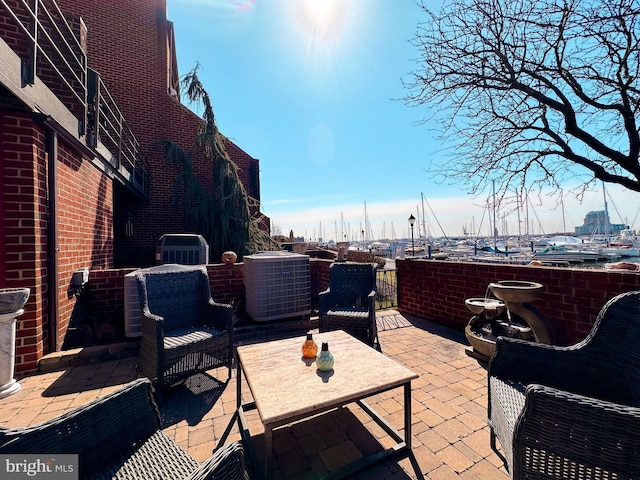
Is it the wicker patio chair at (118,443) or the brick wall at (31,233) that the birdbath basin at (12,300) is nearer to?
the brick wall at (31,233)

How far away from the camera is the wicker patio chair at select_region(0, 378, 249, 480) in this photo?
91cm

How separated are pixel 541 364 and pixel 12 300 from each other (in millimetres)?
4127

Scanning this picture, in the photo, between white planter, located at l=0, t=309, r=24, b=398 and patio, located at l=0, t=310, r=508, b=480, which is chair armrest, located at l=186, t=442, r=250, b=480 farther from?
white planter, located at l=0, t=309, r=24, b=398

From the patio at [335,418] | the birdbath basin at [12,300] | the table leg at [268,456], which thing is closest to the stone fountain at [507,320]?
the patio at [335,418]

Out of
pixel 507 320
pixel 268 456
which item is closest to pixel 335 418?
pixel 268 456

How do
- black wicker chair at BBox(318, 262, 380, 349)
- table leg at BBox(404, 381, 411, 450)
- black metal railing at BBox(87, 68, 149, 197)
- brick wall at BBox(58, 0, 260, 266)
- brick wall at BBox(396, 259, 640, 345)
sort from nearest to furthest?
table leg at BBox(404, 381, 411, 450)
brick wall at BBox(396, 259, 640, 345)
black wicker chair at BBox(318, 262, 380, 349)
black metal railing at BBox(87, 68, 149, 197)
brick wall at BBox(58, 0, 260, 266)

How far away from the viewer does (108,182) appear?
5.29 metres

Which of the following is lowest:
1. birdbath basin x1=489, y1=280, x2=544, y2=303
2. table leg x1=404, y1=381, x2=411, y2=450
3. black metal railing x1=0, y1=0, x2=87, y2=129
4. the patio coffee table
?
table leg x1=404, y1=381, x2=411, y2=450

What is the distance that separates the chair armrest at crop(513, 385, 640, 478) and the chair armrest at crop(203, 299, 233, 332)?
241 centimetres

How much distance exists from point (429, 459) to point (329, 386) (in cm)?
85

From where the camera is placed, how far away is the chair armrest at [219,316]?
2812 millimetres

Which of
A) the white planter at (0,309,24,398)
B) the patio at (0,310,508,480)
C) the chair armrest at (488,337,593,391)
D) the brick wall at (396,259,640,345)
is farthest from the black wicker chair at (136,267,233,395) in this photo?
the brick wall at (396,259,640,345)

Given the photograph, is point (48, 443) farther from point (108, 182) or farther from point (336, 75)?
point (336, 75)

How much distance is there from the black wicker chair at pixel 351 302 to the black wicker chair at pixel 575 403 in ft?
5.19
